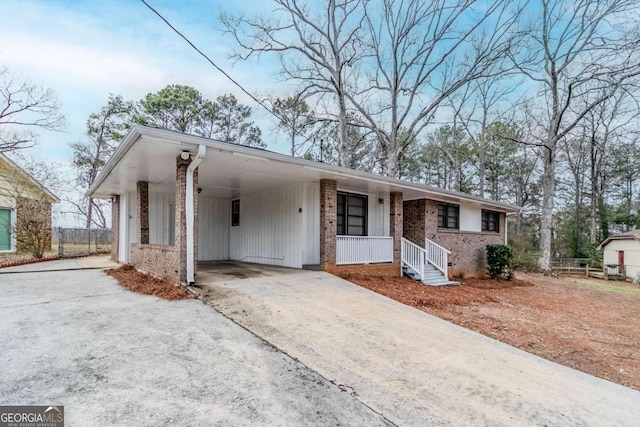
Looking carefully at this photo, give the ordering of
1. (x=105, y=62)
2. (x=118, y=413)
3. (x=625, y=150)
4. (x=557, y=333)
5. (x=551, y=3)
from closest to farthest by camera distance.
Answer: (x=118, y=413), (x=557, y=333), (x=105, y=62), (x=551, y=3), (x=625, y=150)

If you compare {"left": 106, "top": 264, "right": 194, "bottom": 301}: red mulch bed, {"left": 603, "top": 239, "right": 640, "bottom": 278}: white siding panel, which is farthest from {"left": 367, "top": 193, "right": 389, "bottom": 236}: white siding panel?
{"left": 603, "top": 239, "right": 640, "bottom": 278}: white siding panel

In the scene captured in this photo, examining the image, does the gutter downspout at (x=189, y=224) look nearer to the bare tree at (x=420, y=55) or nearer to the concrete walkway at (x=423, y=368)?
the concrete walkway at (x=423, y=368)

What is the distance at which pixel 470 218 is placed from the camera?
13938 millimetres

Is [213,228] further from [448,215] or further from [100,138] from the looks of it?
[100,138]

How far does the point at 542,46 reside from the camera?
18594 mm

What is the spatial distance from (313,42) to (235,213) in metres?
12.9

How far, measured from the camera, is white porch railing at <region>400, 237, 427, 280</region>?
1040 cm

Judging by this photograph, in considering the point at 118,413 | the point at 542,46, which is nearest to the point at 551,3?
the point at 542,46

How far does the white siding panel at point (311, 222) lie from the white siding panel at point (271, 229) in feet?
0.51

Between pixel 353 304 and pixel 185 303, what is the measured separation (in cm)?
286

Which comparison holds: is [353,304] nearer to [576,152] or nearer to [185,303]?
[185,303]

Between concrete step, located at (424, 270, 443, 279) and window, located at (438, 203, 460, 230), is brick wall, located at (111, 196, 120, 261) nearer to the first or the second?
concrete step, located at (424, 270, 443, 279)

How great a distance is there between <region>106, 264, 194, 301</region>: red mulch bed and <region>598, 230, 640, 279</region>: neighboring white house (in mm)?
26491

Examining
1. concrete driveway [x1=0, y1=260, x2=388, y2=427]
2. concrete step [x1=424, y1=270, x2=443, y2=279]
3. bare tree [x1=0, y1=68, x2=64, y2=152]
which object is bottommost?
concrete step [x1=424, y1=270, x2=443, y2=279]
